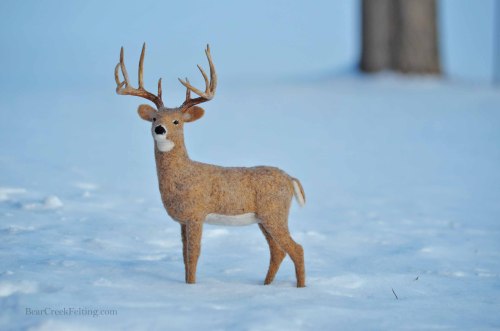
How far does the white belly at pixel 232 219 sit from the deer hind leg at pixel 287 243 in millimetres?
79

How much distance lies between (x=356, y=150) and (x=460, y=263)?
4.07 meters

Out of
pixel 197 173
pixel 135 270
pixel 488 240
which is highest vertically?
pixel 197 173

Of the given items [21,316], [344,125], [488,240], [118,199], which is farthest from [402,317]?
[344,125]

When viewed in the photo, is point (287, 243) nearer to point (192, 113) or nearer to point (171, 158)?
point (171, 158)

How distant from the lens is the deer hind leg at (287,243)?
4098mm

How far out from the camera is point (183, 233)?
4238 mm

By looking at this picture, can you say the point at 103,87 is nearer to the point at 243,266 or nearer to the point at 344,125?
the point at 344,125

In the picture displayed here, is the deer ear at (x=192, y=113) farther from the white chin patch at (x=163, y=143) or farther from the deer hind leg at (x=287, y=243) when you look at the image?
the deer hind leg at (x=287, y=243)

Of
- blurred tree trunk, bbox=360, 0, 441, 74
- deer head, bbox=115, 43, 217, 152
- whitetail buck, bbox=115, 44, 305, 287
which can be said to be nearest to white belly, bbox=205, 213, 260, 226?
whitetail buck, bbox=115, 44, 305, 287

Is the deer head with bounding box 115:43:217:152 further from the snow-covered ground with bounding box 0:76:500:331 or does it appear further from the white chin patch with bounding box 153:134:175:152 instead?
the snow-covered ground with bounding box 0:76:500:331

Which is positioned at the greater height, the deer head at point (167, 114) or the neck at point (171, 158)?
the deer head at point (167, 114)

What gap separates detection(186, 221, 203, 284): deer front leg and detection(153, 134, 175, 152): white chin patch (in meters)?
0.43

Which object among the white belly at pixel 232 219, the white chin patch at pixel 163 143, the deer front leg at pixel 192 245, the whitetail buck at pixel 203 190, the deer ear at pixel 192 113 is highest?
the deer ear at pixel 192 113

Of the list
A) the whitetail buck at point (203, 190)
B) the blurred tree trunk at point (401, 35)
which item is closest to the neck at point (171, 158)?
the whitetail buck at point (203, 190)
